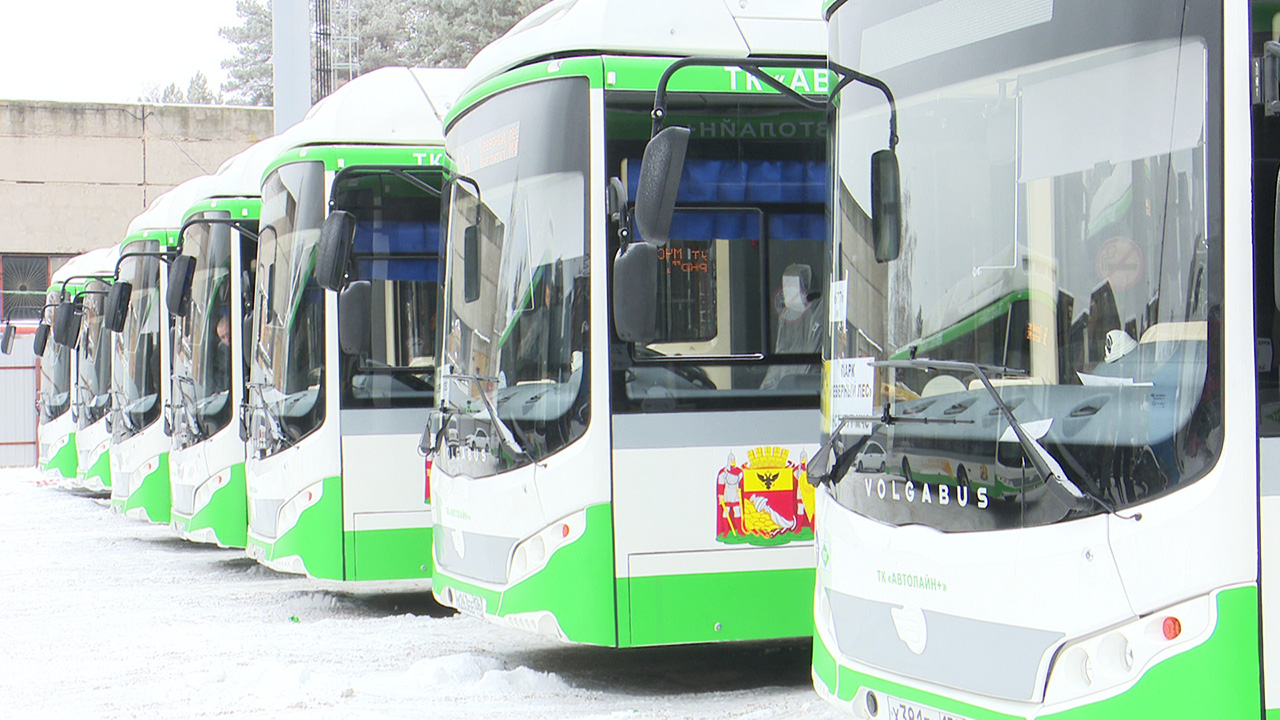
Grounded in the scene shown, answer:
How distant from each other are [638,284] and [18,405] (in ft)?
95.3

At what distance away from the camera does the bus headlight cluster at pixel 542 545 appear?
7328 millimetres

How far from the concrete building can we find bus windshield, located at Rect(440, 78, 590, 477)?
32.6m

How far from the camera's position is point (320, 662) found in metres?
8.73

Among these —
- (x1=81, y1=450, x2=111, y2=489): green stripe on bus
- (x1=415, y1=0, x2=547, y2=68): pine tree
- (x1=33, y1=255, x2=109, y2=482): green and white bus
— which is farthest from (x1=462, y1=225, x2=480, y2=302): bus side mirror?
(x1=415, y1=0, x2=547, y2=68): pine tree

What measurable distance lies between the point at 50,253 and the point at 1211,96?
38219 millimetres

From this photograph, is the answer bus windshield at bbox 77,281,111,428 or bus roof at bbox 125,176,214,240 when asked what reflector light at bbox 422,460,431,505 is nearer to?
bus roof at bbox 125,176,214,240

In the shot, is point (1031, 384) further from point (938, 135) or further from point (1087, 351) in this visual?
point (938, 135)

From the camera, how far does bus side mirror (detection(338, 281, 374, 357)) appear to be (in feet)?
30.6

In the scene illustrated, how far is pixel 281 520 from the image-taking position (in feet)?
34.9

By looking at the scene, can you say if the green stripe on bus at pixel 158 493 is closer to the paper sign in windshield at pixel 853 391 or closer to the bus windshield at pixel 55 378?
the bus windshield at pixel 55 378

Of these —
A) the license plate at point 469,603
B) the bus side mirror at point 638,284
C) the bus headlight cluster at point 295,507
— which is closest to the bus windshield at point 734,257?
the bus side mirror at point 638,284

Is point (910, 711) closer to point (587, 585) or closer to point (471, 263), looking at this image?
point (587, 585)

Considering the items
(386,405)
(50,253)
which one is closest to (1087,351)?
(386,405)

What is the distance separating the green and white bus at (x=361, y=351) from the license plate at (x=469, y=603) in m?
1.89
